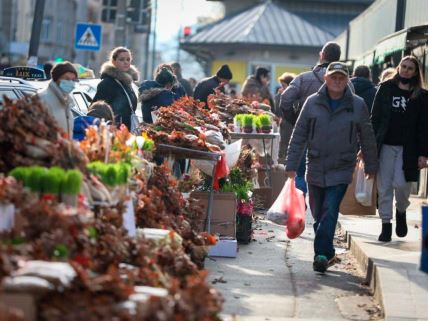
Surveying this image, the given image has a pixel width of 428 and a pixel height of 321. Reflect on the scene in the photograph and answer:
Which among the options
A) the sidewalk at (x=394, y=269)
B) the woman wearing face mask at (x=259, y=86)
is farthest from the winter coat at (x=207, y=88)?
the sidewalk at (x=394, y=269)

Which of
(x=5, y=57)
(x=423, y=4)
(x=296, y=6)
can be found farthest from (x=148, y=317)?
(x=296, y=6)

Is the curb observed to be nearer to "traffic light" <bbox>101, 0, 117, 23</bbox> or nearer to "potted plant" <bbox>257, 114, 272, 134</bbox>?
"potted plant" <bbox>257, 114, 272, 134</bbox>

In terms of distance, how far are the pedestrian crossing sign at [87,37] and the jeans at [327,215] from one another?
19.2m

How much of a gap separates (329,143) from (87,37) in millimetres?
19613

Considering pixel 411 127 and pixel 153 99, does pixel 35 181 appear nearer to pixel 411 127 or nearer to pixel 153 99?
pixel 411 127

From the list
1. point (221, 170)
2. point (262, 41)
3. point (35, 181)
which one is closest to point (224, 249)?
point (221, 170)

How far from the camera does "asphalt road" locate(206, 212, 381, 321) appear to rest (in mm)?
9430

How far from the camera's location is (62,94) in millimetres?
10250

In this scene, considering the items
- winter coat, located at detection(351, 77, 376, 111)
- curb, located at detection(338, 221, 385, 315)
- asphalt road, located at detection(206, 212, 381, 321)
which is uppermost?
winter coat, located at detection(351, 77, 376, 111)

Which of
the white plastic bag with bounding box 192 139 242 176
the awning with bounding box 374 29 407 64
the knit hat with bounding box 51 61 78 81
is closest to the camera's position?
the knit hat with bounding box 51 61 78 81

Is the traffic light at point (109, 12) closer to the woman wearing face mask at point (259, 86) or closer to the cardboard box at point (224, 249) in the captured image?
the woman wearing face mask at point (259, 86)

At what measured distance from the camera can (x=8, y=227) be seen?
666 cm

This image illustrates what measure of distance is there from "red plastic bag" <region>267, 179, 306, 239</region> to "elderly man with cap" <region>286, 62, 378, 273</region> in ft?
0.60

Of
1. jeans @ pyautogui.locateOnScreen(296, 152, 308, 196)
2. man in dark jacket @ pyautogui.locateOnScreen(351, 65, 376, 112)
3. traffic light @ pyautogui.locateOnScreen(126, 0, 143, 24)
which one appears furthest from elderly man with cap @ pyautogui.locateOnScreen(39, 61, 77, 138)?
traffic light @ pyautogui.locateOnScreen(126, 0, 143, 24)
